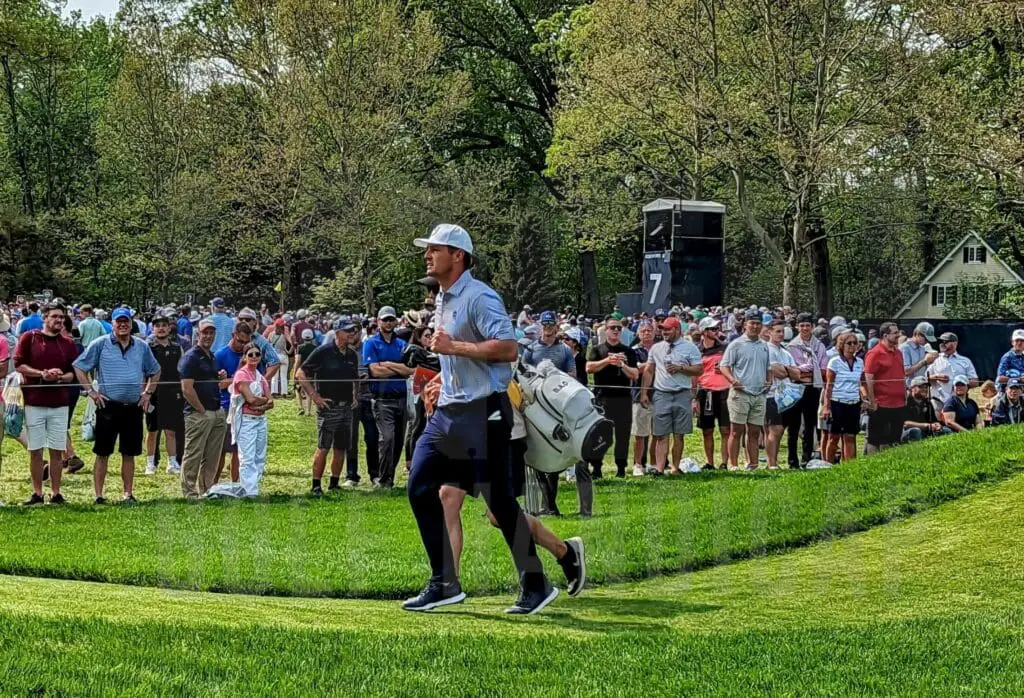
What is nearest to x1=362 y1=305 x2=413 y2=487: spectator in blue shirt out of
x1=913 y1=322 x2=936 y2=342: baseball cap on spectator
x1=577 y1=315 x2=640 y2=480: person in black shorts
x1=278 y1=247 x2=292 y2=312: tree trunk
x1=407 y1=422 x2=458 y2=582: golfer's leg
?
x1=577 y1=315 x2=640 y2=480: person in black shorts

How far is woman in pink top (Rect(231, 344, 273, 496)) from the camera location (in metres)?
15.1

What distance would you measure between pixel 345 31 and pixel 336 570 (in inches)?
1487

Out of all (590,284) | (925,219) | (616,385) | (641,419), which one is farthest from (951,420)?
(590,284)

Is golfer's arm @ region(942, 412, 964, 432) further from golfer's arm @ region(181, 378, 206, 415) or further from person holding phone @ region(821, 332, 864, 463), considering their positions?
golfer's arm @ region(181, 378, 206, 415)

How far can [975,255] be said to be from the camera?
274ft

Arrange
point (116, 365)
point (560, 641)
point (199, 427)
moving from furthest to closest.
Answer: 1. point (199, 427)
2. point (116, 365)
3. point (560, 641)

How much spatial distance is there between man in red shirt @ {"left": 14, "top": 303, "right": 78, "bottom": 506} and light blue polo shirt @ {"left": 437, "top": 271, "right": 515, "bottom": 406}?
792cm

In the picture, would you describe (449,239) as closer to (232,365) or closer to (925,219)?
(232,365)

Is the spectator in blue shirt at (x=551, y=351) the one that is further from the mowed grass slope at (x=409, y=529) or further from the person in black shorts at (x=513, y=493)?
the person in black shorts at (x=513, y=493)

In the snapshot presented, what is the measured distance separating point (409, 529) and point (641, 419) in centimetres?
517

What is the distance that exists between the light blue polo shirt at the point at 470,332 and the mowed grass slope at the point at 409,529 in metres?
2.38

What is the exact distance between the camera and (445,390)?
797 centimetres

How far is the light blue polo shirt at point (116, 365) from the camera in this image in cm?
1496

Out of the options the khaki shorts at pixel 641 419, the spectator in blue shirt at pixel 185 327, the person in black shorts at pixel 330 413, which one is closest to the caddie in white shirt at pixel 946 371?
the khaki shorts at pixel 641 419
